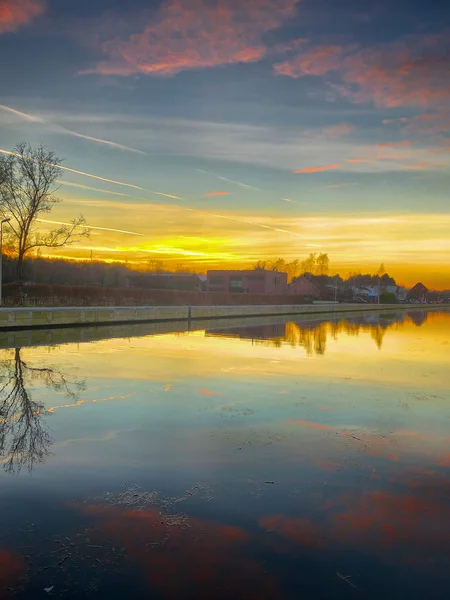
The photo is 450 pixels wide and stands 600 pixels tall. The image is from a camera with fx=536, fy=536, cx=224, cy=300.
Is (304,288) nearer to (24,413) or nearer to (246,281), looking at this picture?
(246,281)

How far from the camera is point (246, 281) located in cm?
11981

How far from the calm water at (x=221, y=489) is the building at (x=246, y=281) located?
104426mm

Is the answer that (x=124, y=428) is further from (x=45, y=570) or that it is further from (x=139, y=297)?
(x=139, y=297)

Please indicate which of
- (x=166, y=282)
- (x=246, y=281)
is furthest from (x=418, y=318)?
(x=166, y=282)

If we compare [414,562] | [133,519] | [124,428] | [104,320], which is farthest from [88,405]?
[104,320]

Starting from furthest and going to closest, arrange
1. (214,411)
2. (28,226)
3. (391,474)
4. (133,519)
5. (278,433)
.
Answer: (28,226)
(214,411)
(278,433)
(391,474)
(133,519)

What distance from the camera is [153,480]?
6680 millimetres

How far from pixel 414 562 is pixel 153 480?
3182 millimetres

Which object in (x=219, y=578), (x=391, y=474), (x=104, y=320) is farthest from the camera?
(x=104, y=320)

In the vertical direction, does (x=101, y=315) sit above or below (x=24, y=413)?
above

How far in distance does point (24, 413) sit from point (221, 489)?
5.32 metres

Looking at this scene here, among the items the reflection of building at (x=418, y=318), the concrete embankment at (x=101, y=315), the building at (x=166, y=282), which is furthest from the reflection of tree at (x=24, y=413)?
the building at (x=166, y=282)

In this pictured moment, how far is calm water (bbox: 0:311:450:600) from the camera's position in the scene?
459 centimetres

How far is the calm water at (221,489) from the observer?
4.59 metres
